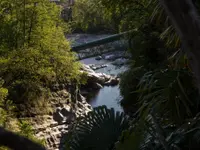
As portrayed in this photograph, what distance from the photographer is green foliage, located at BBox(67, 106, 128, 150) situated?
13.7 feet

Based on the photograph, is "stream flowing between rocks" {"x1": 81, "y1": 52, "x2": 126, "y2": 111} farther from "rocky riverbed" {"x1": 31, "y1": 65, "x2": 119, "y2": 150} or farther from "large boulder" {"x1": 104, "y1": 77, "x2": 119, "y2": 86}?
"rocky riverbed" {"x1": 31, "y1": 65, "x2": 119, "y2": 150}

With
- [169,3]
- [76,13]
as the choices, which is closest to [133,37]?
[76,13]

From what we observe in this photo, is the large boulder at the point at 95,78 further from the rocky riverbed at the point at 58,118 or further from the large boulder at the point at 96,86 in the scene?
the rocky riverbed at the point at 58,118

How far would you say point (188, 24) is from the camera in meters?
1.63

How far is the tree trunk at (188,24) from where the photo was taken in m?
1.62

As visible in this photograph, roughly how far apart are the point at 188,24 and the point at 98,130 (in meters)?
2.75

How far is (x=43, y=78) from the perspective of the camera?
45.3 feet

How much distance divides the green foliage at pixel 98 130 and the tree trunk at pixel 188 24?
2.59 metres

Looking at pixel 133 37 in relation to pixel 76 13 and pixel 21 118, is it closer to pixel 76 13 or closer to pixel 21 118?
pixel 21 118

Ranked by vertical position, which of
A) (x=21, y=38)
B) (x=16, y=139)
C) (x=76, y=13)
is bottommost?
(x=16, y=139)

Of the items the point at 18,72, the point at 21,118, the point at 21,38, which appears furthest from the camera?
the point at 21,38

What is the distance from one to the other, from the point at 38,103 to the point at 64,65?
1671 millimetres

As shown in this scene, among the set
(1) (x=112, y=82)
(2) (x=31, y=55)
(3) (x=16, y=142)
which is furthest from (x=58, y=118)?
(3) (x=16, y=142)

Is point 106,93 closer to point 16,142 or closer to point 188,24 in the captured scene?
point 188,24
